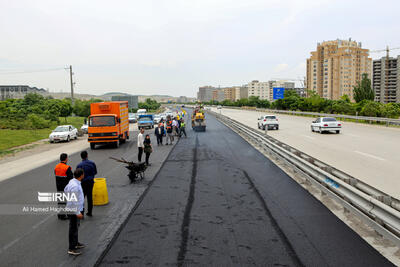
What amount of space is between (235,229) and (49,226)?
4380mm

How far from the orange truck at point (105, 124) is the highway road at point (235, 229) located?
12368 mm

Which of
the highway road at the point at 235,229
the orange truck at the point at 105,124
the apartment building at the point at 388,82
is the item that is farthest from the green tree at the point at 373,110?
the apartment building at the point at 388,82

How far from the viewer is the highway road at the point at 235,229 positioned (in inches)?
231

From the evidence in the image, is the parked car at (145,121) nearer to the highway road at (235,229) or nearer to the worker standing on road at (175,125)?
the worker standing on road at (175,125)

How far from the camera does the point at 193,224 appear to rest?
7.73 meters

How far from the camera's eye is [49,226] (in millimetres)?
8016

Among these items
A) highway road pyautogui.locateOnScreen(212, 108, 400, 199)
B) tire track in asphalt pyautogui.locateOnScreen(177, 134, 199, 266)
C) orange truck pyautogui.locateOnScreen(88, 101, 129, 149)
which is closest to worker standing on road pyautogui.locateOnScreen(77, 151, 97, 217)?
tire track in asphalt pyautogui.locateOnScreen(177, 134, 199, 266)

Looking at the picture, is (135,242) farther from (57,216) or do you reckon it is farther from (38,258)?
(57,216)

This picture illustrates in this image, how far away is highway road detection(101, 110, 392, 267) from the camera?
5.88m

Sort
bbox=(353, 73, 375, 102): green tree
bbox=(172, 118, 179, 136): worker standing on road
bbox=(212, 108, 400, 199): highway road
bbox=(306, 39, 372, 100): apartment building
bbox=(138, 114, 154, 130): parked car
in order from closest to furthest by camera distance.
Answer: bbox=(212, 108, 400, 199): highway road
bbox=(172, 118, 179, 136): worker standing on road
bbox=(138, 114, 154, 130): parked car
bbox=(353, 73, 375, 102): green tree
bbox=(306, 39, 372, 100): apartment building

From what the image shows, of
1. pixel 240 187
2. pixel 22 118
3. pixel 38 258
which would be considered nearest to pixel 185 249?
pixel 38 258

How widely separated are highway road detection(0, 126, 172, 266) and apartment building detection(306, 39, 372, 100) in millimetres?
167688

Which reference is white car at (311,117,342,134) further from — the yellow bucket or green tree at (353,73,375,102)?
green tree at (353,73,375,102)

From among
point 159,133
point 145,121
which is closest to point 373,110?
point 145,121
